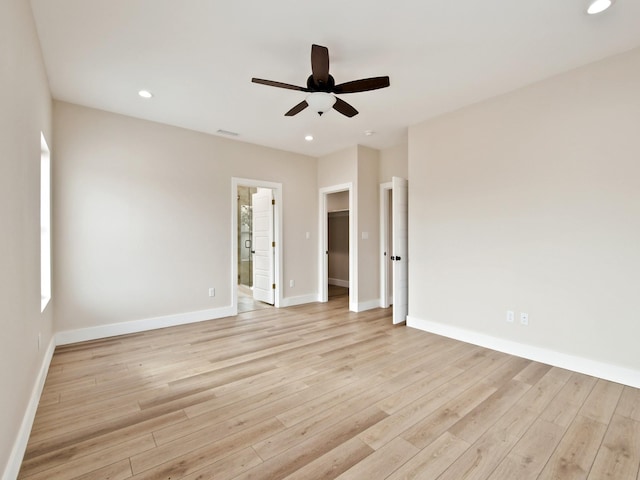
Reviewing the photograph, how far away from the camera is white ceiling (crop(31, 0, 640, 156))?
7.10 ft

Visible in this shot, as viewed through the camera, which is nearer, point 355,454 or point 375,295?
point 355,454

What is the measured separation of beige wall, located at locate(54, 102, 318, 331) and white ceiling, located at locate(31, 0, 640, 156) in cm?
57

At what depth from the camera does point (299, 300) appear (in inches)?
226

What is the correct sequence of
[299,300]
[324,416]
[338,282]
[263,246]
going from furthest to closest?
[338,282]
[263,246]
[299,300]
[324,416]

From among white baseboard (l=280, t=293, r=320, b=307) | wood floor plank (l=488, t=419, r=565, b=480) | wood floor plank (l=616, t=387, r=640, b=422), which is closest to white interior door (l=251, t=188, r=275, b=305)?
white baseboard (l=280, t=293, r=320, b=307)

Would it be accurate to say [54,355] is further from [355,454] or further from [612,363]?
[612,363]

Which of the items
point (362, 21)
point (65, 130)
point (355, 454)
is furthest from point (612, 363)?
point (65, 130)

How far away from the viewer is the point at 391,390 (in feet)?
8.38

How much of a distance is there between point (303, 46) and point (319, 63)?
16.2 inches

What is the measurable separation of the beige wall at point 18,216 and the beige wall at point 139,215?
Result: 1.31 metres

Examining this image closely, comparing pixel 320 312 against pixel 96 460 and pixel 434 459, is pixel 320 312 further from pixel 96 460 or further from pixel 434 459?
pixel 96 460

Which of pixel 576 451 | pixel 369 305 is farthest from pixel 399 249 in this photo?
pixel 576 451

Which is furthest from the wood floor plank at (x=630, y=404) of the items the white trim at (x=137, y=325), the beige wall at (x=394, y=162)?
the white trim at (x=137, y=325)

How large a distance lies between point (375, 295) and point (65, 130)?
5.07 m
